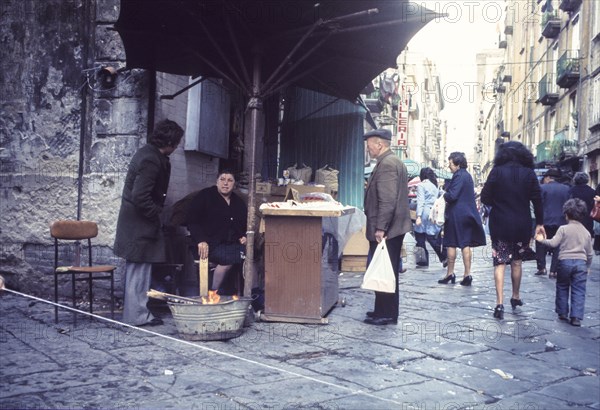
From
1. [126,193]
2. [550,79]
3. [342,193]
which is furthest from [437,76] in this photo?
[126,193]

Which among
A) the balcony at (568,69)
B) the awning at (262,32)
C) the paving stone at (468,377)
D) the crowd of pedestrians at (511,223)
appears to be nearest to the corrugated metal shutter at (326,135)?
the awning at (262,32)

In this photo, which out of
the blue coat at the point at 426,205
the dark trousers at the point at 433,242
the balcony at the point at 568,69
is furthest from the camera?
the balcony at the point at 568,69

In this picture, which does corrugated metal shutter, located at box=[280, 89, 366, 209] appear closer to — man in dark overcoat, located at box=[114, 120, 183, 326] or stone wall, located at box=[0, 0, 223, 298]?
stone wall, located at box=[0, 0, 223, 298]

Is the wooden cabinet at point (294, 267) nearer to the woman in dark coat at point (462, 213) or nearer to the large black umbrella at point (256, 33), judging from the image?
the large black umbrella at point (256, 33)

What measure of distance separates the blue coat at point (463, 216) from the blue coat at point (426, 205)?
6.18ft

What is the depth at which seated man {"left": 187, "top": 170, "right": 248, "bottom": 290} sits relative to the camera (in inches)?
241

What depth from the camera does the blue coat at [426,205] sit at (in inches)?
418

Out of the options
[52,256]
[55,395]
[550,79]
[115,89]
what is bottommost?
[55,395]

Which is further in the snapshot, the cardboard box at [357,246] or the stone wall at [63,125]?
the cardboard box at [357,246]

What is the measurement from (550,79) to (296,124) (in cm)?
2156

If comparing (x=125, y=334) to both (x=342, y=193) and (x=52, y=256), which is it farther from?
(x=342, y=193)

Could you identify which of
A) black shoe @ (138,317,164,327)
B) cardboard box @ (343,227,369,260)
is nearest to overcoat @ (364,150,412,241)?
black shoe @ (138,317,164,327)

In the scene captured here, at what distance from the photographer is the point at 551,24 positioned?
27.4m

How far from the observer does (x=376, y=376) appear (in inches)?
164
